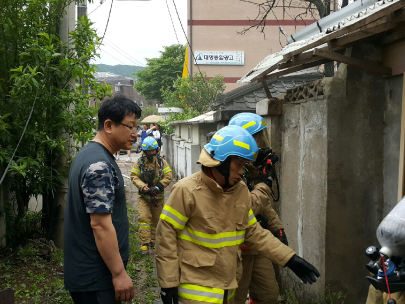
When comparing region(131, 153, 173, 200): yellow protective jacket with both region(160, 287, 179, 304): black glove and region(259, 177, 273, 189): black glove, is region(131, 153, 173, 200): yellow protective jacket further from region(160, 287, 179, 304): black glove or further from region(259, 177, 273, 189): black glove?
region(160, 287, 179, 304): black glove

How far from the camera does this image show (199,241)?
3.22 meters

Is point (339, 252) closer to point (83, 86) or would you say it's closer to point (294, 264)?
point (294, 264)

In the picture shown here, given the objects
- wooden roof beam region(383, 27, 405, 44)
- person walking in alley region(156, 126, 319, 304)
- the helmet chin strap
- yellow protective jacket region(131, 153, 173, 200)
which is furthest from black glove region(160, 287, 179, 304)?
yellow protective jacket region(131, 153, 173, 200)

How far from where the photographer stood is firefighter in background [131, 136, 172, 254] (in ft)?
24.2

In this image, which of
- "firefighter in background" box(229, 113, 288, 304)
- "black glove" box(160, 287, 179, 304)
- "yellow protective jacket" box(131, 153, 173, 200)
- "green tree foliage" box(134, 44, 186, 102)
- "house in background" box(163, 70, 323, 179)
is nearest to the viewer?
"black glove" box(160, 287, 179, 304)

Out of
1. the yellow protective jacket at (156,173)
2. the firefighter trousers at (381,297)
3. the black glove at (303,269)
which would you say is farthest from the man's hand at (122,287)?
the yellow protective jacket at (156,173)

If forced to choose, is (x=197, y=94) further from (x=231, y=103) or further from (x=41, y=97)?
(x=41, y=97)

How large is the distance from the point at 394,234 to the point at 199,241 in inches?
62.4

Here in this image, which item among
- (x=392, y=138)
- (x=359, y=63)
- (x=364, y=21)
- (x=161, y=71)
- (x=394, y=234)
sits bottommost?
(x=394, y=234)

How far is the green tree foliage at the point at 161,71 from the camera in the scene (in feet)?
151

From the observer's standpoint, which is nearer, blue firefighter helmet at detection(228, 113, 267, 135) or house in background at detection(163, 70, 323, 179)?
blue firefighter helmet at detection(228, 113, 267, 135)

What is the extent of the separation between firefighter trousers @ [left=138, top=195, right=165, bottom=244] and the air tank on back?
5700 mm

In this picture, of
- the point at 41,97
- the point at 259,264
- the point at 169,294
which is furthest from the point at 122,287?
the point at 41,97

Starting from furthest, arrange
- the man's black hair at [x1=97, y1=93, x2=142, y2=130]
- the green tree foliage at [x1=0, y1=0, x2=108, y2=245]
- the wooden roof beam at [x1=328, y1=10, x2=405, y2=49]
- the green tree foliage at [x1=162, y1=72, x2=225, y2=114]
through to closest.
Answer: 1. the green tree foliage at [x1=162, y1=72, x2=225, y2=114]
2. the green tree foliage at [x1=0, y1=0, x2=108, y2=245]
3. the wooden roof beam at [x1=328, y1=10, x2=405, y2=49]
4. the man's black hair at [x1=97, y1=93, x2=142, y2=130]
